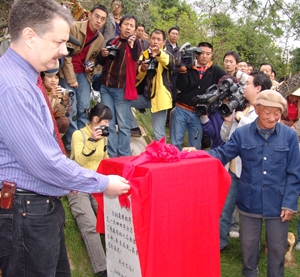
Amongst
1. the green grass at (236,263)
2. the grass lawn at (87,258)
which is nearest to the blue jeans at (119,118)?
the grass lawn at (87,258)

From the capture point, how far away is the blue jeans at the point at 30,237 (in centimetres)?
192

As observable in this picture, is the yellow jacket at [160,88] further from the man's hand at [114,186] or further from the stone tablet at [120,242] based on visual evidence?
the man's hand at [114,186]

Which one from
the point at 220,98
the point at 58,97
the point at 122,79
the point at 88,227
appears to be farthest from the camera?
the point at 122,79

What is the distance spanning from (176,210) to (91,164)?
1.46m

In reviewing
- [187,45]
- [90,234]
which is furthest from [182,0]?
[90,234]

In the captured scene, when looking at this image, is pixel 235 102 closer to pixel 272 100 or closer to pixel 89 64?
pixel 272 100

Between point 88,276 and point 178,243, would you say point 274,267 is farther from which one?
point 88,276

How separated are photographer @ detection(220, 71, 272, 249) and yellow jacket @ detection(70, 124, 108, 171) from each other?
1.32 meters

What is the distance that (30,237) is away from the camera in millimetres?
1957

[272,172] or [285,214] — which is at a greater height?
[272,172]

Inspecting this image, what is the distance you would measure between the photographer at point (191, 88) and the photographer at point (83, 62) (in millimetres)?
1191

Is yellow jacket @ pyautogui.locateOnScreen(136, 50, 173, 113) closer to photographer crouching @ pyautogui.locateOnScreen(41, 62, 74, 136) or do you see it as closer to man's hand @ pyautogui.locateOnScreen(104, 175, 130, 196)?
photographer crouching @ pyautogui.locateOnScreen(41, 62, 74, 136)

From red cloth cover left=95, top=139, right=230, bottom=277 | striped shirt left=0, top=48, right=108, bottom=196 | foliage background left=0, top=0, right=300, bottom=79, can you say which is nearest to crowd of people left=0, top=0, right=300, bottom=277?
striped shirt left=0, top=48, right=108, bottom=196

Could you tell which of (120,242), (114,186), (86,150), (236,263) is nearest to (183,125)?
(86,150)
